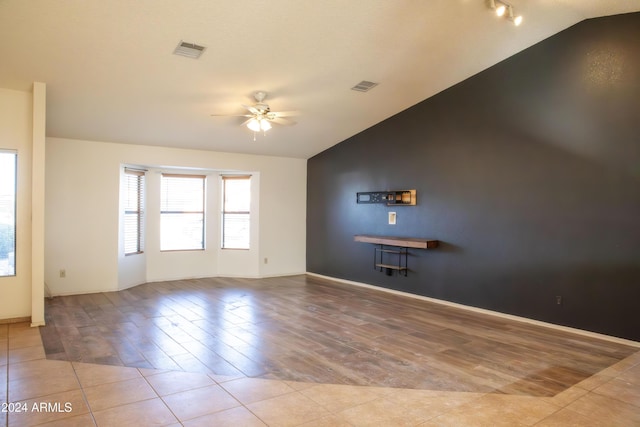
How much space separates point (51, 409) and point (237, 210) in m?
5.45

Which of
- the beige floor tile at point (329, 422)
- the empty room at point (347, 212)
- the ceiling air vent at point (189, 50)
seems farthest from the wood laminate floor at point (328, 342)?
the ceiling air vent at point (189, 50)

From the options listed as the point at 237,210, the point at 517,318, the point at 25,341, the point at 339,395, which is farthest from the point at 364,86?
the point at 25,341

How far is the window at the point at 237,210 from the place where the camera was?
25.9ft

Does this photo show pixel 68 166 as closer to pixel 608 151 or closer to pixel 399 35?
pixel 399 35

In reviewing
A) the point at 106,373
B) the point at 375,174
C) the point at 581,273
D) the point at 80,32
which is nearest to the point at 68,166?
the point at 80,32

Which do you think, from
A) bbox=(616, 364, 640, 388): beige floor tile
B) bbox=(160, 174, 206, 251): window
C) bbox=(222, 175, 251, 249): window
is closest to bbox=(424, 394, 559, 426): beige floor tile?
bbox=(616, 364, 640, 388): beige floor tile

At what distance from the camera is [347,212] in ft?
24.3

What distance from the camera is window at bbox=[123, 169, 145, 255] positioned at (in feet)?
22.0

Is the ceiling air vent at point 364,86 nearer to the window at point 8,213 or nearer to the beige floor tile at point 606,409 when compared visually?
the beige floor tile at point 606,409

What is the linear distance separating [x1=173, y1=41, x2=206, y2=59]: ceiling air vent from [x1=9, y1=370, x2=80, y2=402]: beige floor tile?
9.92 ft

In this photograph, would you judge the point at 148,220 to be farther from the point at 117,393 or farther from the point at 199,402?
the point at 199,402

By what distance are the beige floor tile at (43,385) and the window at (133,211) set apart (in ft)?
12.3

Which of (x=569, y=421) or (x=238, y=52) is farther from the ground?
(x=238, y=52)

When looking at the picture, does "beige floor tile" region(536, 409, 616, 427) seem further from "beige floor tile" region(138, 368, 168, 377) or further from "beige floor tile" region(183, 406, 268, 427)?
"beige floor tile" region(138, 368, 168, 377)
